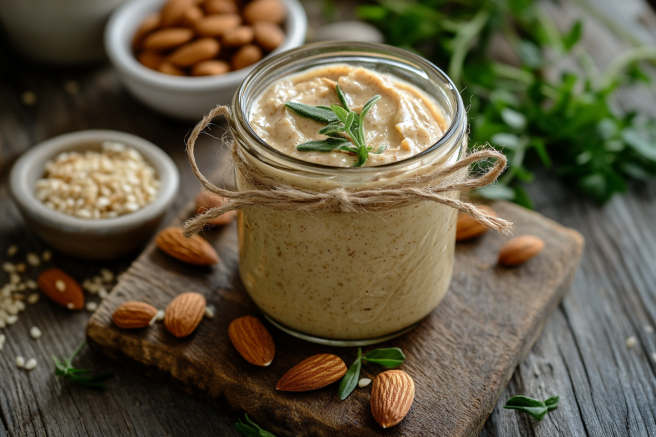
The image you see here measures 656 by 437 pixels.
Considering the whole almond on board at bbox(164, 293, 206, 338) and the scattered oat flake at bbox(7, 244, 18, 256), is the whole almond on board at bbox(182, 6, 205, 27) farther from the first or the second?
the whole almond on board at bbox(164, 293, 206, 338)

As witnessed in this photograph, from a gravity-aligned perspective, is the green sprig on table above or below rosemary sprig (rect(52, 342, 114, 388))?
above

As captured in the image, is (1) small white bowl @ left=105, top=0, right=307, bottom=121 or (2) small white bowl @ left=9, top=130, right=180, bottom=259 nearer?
(2) small white bowl @ left=9, top=130, right=180, bottom=259

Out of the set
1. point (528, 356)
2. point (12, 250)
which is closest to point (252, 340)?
point (528, 356)

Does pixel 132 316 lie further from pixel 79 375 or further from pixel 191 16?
pixel 191 16

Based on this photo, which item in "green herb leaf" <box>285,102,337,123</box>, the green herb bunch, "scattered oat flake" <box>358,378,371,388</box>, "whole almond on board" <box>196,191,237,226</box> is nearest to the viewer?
"green herb leaf" <box>285,102,337,123</box>

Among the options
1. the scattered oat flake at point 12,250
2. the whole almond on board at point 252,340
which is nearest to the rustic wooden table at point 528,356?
the scattered oat flake at point 12,250

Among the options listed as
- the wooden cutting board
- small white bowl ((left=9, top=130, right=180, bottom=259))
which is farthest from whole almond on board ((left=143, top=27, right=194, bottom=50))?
the wooden cutting board

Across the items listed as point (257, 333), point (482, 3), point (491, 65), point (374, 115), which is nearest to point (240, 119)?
point (374, 115)
